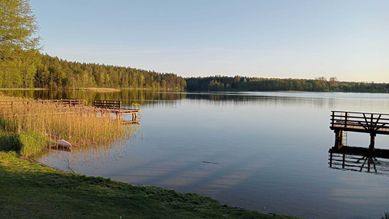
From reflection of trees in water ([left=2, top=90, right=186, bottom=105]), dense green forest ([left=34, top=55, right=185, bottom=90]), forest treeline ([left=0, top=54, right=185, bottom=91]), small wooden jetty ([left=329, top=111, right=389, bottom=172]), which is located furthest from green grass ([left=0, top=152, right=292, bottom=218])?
dense green forest ([left=34, top=55, right=185, bottom=90])

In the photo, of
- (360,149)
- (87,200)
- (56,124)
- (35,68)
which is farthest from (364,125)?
(35,68)

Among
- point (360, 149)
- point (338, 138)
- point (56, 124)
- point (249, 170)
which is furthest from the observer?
point (338, 138)

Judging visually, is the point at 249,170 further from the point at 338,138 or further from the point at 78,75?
the point at 78,75

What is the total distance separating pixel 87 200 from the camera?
9727mm

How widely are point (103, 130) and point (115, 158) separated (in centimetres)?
742

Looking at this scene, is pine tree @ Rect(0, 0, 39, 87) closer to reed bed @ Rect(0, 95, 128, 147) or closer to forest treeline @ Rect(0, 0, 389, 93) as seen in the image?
forest treeline @ Rect(0, 0, 389, 93)

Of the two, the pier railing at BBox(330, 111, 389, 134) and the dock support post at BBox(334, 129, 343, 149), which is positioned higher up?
the pier railing at BBox(330, 111, 389, 134)

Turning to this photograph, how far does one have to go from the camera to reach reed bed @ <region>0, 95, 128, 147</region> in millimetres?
23797

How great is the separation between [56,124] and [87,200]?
17.8m

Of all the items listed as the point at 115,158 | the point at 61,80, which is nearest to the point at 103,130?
the point at 115,158

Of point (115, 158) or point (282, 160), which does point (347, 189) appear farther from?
point (115, 158)

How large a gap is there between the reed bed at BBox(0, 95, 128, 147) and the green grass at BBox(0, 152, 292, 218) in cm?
1094

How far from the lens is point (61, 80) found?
133875mm

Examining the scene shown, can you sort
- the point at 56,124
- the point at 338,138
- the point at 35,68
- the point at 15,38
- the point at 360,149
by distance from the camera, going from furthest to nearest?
the point at 35,68 < the point at 15,38 < the point at 338,138 < the point at 360,149 < the point at 56,124
